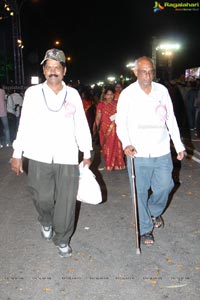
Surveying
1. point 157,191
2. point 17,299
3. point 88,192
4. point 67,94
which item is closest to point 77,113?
point 67,94

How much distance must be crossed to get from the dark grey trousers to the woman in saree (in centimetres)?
444

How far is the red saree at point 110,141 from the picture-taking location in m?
8.38

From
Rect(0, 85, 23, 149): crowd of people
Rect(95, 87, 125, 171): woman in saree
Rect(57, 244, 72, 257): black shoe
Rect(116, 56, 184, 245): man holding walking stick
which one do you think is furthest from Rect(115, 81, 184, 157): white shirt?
Rect(0, 85, 23, 149): crowd of people

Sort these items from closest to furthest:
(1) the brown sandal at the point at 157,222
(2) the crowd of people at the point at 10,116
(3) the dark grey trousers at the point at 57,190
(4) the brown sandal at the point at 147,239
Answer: (3) the dark grey trousers at the point at 57,190 → (4) the brown sandal at the point at 147,239 → (1) the brown sandal at the point at 157,222 → (2) the crowd of people at the point at 10,116

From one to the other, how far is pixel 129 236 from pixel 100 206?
1340 mm

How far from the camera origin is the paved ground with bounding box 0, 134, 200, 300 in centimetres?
333

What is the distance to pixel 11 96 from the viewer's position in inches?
505

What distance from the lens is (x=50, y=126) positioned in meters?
3.69

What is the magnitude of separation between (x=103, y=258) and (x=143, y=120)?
58.3 inches

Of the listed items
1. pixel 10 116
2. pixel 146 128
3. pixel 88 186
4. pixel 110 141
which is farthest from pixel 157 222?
pixel 10 116

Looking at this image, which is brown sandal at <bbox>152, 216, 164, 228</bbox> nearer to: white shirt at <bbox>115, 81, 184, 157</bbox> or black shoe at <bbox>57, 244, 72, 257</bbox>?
white shirt at <bbox>115, 81, 184, 157</bbox>

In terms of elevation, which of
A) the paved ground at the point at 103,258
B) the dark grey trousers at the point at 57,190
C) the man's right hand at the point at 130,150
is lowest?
the paved ground at the point at 103,258

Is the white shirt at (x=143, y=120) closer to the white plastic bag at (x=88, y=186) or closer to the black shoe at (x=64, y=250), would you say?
the white plastic bag at (x=88, y=186)

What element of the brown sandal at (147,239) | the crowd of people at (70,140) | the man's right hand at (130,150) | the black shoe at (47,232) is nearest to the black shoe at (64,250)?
the crowd of people at (70,140)
